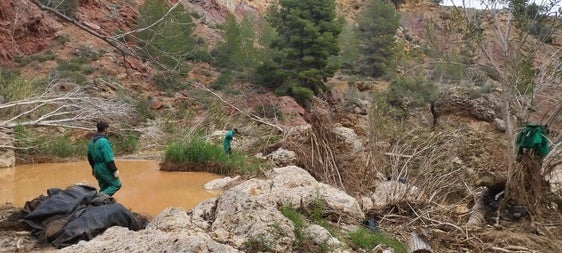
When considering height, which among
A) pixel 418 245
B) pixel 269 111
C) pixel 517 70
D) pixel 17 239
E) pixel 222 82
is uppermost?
pixel 517 70

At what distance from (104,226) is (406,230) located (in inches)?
135

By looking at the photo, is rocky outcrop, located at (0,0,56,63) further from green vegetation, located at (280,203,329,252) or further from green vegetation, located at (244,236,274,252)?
green vegetation, located at (244,236,274,252)

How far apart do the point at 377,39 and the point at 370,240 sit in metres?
27.9

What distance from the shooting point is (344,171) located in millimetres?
7844

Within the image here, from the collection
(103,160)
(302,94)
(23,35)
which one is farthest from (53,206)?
(23,35)

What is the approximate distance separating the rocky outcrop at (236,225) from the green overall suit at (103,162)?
1.52 metres

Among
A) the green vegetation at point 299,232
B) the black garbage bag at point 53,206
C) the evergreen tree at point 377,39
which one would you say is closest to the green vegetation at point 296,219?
the green vegetation at point 299,232

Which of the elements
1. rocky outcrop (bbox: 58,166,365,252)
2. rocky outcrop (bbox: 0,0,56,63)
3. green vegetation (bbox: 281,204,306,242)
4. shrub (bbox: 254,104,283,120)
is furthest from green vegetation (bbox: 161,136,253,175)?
rocky outcrop (bbox: 0,0,56,63)

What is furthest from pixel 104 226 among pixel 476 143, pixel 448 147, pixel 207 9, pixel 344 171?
pixel 207 9

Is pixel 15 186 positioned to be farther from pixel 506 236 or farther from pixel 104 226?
pixel 506 236

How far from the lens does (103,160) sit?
6039mm

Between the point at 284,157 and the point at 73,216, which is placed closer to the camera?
the point at 73,216

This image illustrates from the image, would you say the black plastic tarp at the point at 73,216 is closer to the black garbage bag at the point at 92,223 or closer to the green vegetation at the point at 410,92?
the black garbage bag at the point at 92,223

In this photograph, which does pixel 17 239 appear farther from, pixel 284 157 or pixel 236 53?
pixel 236 53
